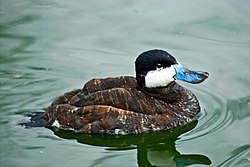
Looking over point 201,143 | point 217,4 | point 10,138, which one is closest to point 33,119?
point 10,138

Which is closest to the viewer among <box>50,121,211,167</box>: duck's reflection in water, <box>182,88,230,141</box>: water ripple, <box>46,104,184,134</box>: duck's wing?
<box>50,121,211,167</box>: duck's reflection in water

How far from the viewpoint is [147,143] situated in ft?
17.6

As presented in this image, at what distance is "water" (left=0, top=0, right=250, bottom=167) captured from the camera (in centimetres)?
523

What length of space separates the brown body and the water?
7 centimetres

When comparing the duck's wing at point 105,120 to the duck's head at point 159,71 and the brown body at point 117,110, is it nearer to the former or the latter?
the brown body at point 117,110

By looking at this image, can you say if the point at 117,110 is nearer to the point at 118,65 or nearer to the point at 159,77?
the point at 159,77

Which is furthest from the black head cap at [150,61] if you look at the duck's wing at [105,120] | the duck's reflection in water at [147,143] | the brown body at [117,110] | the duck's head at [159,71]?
the duck's reflection in water at [147,143]

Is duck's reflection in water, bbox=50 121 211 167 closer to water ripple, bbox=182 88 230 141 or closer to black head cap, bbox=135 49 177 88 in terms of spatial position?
water ripple, bbox=182 88 230 141

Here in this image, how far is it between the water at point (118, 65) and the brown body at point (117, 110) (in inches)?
2.8

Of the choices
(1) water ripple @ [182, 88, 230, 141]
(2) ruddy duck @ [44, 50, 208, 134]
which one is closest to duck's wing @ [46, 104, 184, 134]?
(2) ruddy duck @ [44, 50, 208, 134]

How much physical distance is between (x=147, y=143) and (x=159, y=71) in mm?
486

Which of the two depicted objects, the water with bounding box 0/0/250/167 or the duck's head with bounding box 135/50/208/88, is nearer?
the water with bounding box 0/0/250/167

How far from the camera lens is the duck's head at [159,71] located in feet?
17.8

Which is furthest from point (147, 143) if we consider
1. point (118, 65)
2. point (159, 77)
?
point (118, 65)
